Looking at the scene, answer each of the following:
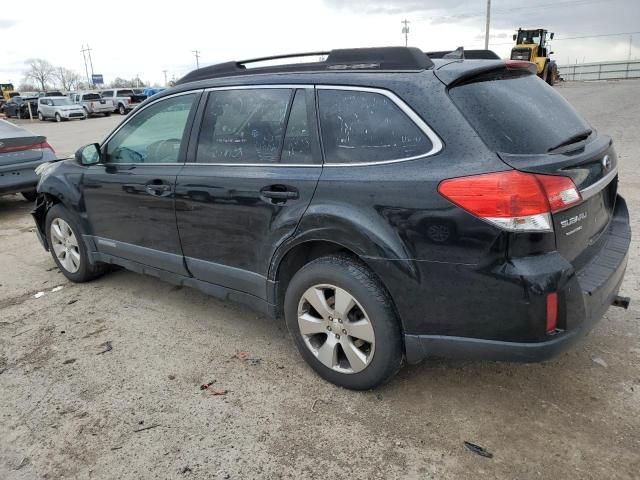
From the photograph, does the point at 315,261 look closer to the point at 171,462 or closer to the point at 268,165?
the point at 268,165

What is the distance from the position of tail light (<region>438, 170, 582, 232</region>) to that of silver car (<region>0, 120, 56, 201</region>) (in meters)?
7.32

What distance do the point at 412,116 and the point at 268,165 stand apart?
958 mm

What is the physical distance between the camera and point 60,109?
105 feet

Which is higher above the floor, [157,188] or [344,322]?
[157,188]

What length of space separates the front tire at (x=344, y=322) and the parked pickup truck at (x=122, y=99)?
122 ft

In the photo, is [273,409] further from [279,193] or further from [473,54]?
[473,54]

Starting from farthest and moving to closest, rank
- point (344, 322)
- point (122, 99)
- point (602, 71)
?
point (602, 71) → point (122, 99) → point (344, 322)

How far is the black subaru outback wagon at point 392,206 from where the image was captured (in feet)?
7.66

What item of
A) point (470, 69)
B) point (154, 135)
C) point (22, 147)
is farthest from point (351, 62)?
point (22, 147)

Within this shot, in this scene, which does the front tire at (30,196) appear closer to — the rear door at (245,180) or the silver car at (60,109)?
the rear door at (245,180)

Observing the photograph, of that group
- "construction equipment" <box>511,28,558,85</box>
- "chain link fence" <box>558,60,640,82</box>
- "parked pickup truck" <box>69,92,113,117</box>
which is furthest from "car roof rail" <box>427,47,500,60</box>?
"chain link fence" <box>558,60,640,82</box>

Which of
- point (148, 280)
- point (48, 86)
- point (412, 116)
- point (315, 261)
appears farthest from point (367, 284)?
point (48, 86)

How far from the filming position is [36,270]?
17.8ft

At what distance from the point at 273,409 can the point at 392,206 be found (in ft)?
4.28
